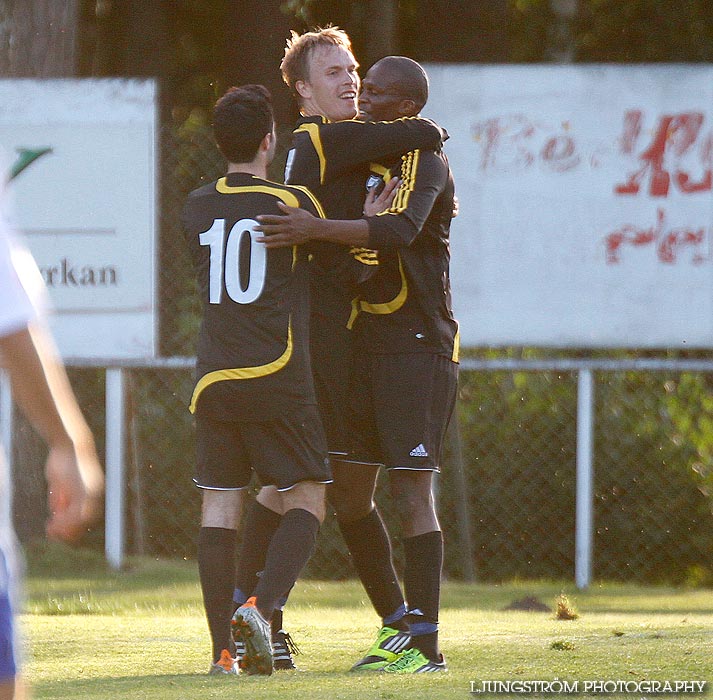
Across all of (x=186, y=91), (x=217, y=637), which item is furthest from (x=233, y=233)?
Result: (x=186, y=91)

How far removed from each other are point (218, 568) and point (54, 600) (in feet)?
9.43

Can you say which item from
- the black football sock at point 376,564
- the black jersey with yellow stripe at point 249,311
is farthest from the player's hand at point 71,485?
the black football sock at point 376,564

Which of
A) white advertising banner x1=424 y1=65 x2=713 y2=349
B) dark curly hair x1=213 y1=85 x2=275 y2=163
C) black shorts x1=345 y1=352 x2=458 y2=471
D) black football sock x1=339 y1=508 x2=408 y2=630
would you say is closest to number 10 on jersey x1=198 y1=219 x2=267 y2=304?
dark curly hair x1=213 y1=85 x2=275 y2=163

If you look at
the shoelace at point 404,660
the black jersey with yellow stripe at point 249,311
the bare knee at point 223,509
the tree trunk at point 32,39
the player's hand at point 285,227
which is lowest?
the shoelace at point 404,660

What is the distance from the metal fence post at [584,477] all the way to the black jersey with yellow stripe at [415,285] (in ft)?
12.3

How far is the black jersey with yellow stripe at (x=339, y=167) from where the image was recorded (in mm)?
4422

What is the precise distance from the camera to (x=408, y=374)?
14.7 ft

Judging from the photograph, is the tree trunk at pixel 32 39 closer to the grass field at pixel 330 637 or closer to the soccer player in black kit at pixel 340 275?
the grass field at pixel 330 637

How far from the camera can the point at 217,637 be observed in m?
4.27

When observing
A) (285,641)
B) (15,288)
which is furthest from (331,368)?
(15,288)

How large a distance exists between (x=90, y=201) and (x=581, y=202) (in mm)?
2782

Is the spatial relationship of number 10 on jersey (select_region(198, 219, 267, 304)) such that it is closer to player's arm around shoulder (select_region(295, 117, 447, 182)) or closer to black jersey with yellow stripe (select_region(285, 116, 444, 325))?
black jersey with yellow stripe (select_region(285, 116, 444, 325))

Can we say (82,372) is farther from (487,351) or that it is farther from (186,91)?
(186,91)

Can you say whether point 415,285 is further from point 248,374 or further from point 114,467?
point 114,467
